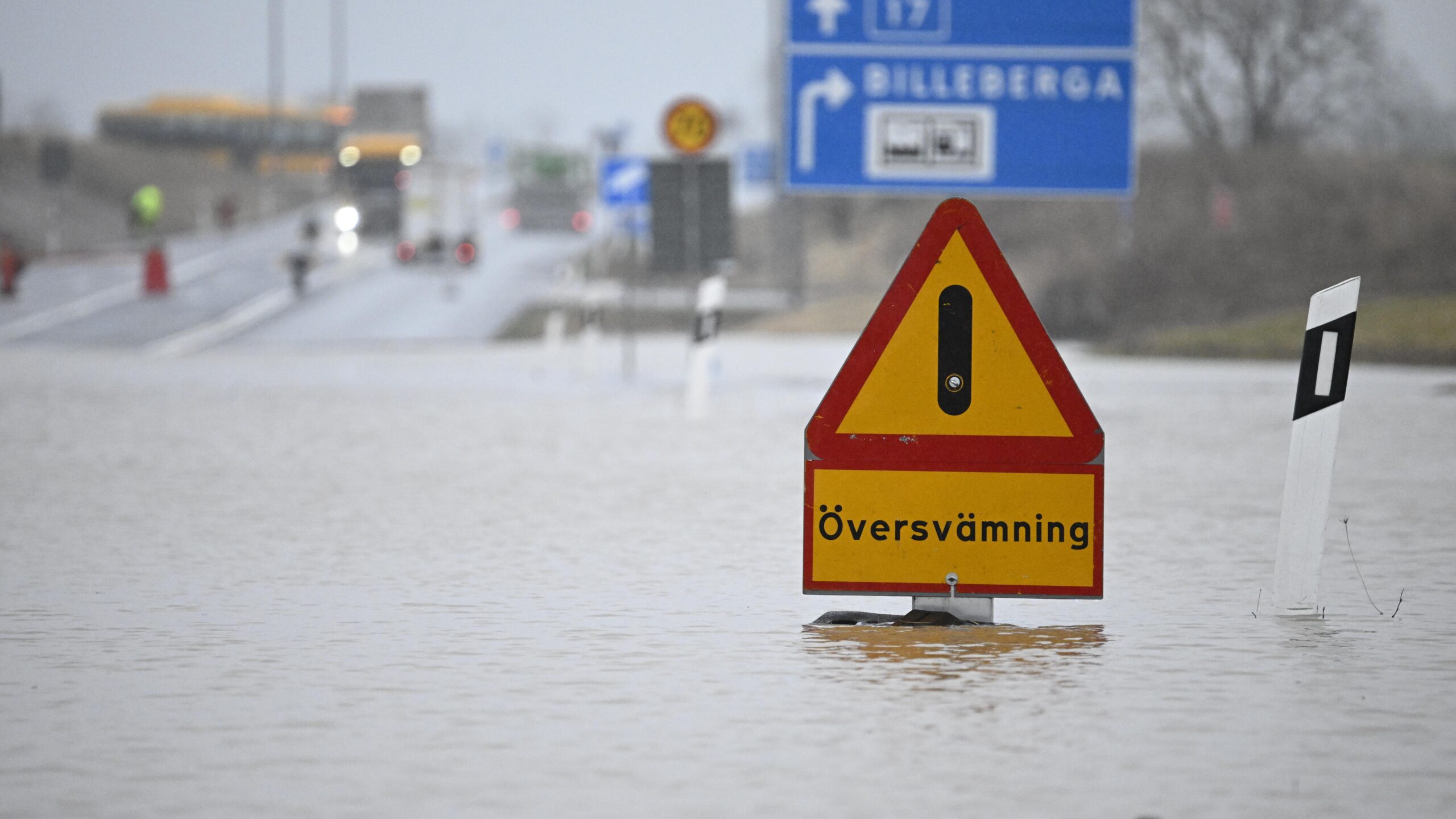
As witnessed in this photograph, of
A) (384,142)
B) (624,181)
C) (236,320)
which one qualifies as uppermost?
(384,142)

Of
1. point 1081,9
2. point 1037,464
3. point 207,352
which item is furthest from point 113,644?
point 207,352

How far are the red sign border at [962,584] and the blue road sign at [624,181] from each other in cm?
2895

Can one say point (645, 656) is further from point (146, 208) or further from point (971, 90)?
point (146, 208)

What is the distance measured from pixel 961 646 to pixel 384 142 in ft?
199

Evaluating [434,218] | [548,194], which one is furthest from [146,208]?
[548,194]

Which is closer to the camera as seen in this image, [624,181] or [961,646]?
[961,646]

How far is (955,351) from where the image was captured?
8.73m

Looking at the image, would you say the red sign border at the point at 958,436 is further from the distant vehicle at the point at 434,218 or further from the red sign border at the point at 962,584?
the distant vehicle at the point at 434,218

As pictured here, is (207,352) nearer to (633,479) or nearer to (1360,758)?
(633,479)

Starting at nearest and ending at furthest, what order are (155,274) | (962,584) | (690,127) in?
(962,584) < (690,127) < (155,274)

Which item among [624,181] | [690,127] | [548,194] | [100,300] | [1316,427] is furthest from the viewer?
[548,194]

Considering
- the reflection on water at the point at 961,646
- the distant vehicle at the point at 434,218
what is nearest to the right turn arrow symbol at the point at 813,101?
the reflection on water at the point at 961,646

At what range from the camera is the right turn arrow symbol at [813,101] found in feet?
96.9

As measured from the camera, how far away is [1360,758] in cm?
664
